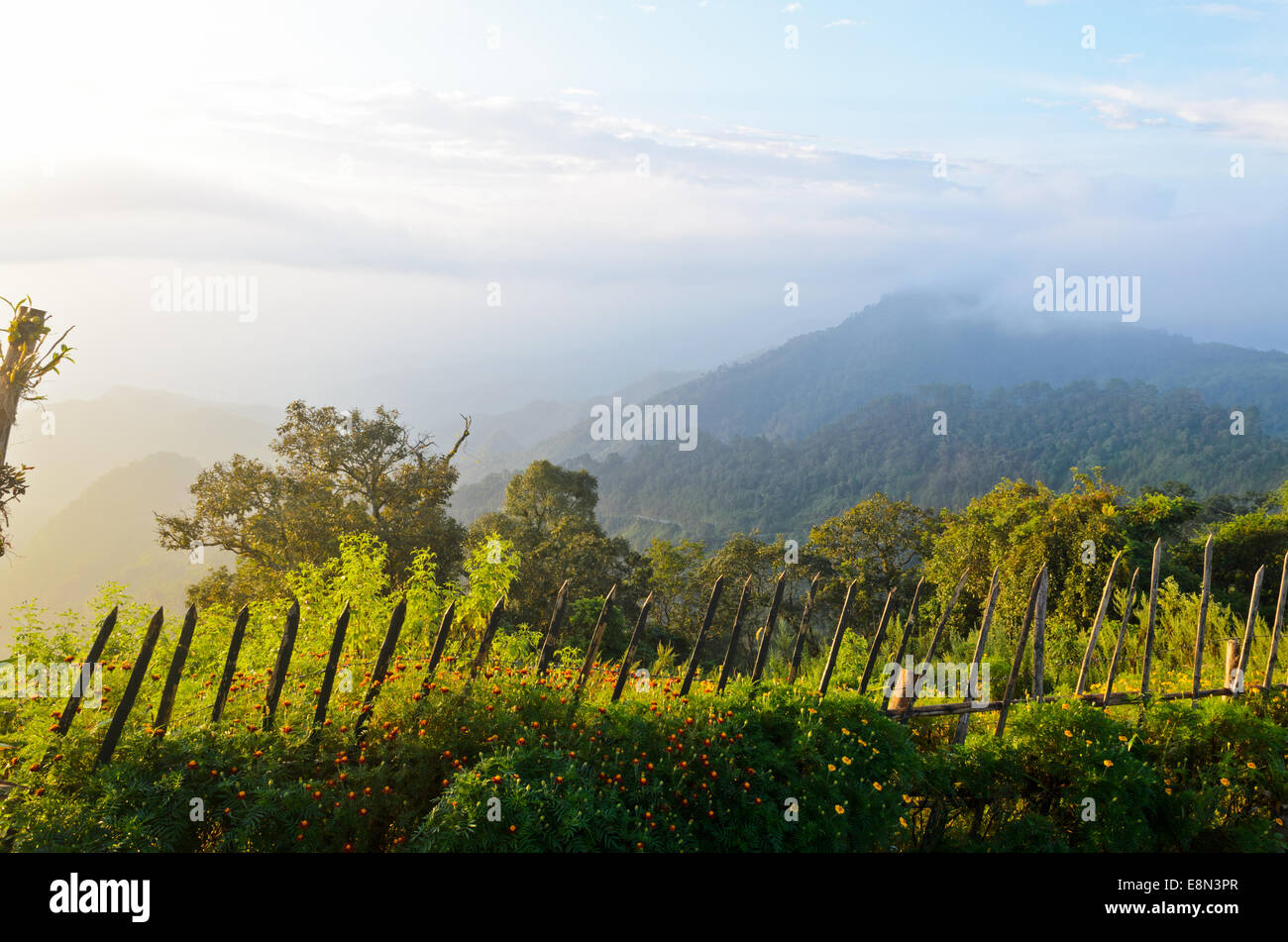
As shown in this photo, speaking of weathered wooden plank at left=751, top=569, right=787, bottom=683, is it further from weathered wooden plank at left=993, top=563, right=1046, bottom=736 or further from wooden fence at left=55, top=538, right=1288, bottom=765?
weathered wooden plank at left=993, top=563, right=1046, bottom=736

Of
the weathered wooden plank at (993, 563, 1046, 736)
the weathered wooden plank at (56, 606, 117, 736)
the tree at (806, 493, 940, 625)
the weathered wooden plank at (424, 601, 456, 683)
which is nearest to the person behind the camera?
the weathered wooden plank at (56, 606, 117, 736)

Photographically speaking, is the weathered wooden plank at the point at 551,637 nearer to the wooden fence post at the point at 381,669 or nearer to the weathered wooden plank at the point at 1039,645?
the wooden fence post at the point at 381,669

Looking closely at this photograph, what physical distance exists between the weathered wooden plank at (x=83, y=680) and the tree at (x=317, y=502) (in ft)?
37.5

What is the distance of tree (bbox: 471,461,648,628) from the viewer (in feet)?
58.4

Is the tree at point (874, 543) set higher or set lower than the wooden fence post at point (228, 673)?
lower

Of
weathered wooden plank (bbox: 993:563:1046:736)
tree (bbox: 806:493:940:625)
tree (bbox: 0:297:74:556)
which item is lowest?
tree (bbox: 806:493:940:625)

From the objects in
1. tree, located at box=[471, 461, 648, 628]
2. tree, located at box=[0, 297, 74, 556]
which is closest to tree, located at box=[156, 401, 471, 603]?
tree, located at box=[471, 461, 648, 628]

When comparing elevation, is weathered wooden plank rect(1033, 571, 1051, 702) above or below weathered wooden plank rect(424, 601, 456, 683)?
below

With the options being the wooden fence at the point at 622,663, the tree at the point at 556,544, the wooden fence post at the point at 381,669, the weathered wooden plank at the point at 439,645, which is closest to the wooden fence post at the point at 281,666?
the wooden fence at the point at 622,663

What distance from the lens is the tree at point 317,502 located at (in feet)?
52.1

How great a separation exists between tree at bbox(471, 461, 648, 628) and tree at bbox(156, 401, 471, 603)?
151cm

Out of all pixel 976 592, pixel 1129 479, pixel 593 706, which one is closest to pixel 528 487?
pixel 976 592

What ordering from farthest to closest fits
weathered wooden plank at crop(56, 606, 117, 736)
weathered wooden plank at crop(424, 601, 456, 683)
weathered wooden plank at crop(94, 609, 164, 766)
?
weathered wooden plank at crop(424, 601, 456, 683)
weathered wooden plank at crop(56, 606, 117, 736)
weathered wooden plank at crop(94, 609, 164, 766)

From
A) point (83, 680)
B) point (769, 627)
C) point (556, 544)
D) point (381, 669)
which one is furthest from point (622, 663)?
point (556, 544)
